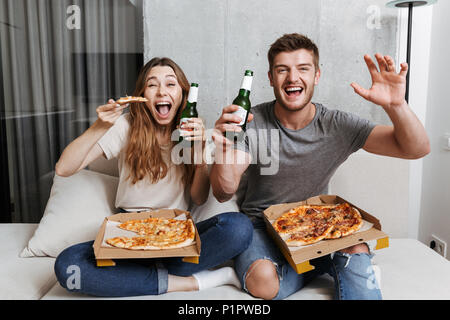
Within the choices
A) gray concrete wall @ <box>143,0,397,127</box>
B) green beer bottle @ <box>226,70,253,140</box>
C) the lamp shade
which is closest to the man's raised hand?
green beer bottle @ <box>226,70,253,140</box>

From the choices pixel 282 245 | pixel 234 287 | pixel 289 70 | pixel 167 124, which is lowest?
pixel 234 287

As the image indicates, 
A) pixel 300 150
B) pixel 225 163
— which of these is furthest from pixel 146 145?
pixel 300 150

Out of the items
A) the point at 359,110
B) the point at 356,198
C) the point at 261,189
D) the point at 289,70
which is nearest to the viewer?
the point at 289,70

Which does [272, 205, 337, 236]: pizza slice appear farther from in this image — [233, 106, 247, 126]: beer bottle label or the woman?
[233, 106, 247, 126]: beer bottle label

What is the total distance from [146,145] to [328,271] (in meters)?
0.84

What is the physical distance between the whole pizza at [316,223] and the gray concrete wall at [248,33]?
1.00 metres

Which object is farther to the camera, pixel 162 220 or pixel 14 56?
pixel 14 56

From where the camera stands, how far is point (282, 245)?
129 cm

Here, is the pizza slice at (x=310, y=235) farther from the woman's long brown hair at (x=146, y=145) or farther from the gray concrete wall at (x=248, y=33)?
the gray concrete wall at (x=248, y=33)

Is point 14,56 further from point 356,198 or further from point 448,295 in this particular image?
point 448,295

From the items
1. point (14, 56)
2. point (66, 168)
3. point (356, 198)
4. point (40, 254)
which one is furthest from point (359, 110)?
point (14, 56)

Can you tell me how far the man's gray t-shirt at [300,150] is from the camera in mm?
1574

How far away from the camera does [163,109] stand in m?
1.61

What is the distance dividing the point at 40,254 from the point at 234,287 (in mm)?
841
